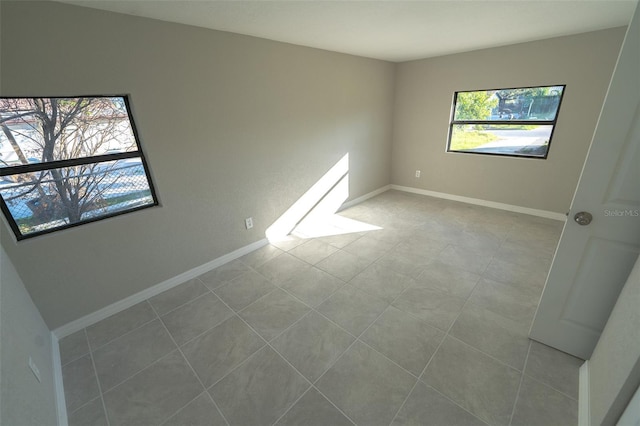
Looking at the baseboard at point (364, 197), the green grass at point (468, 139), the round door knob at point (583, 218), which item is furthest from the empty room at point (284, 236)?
the baseboard at point (364, 197)

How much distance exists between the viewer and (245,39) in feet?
8.21

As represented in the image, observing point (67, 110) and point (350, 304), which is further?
point (350, 304)

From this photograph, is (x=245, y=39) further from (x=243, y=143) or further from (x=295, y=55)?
(x=243, y=143)

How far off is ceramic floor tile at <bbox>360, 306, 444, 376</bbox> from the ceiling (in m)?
2.41

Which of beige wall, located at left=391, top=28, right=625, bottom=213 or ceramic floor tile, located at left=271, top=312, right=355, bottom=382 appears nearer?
ceramic floor tile, located at left=271, top=312, right=355, bottom=382

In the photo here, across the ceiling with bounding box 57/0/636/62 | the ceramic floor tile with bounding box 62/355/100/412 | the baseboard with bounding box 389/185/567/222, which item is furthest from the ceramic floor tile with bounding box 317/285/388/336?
the baseboard with bounding box 389/185/567/222

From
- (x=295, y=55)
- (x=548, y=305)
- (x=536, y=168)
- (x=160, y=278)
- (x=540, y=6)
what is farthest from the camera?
A: (x=536, y=168)

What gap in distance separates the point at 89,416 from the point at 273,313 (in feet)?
3.92

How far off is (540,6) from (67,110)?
3731 mm

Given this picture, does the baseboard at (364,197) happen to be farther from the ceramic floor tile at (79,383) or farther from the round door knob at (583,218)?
the ceramic floor tile at (79,383)

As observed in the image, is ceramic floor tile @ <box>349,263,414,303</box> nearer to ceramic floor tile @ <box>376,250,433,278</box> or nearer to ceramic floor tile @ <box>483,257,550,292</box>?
ceramic floor tile @ <box>376,250,433,278</box>

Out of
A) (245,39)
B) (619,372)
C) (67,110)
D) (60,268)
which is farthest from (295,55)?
(619,372)

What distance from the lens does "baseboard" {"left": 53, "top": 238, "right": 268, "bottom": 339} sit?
6.63ft

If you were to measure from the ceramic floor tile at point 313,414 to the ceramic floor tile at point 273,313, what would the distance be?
552 mm
